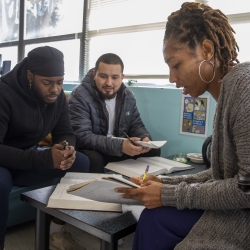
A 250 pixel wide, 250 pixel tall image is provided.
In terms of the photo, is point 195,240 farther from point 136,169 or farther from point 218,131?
point 136,169

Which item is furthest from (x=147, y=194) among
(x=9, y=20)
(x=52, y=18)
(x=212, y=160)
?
(x=9, y=20)

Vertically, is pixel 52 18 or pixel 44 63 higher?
pixel 52 18

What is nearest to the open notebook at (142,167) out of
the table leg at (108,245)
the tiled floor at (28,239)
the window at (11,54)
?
the tiled floor at (28,239)

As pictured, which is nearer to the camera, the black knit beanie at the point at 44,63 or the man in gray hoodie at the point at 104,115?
the black knit beanie at the point at 44,63

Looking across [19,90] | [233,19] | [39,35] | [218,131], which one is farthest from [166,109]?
[39,35]

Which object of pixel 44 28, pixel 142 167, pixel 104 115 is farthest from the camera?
pixel 44 28

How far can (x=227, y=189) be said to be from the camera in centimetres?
81

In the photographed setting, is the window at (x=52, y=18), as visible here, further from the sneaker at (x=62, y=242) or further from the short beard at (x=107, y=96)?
the sneaker at (x=62, y=242)

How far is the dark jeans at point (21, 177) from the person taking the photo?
53.9 inches

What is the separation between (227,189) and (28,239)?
1.36 metres

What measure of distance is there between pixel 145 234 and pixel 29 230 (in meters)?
1.24

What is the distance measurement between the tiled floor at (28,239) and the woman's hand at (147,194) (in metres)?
0.89

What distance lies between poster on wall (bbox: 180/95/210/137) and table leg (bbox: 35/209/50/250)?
55.2 inches

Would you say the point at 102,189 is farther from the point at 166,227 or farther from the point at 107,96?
the point at 107,96
